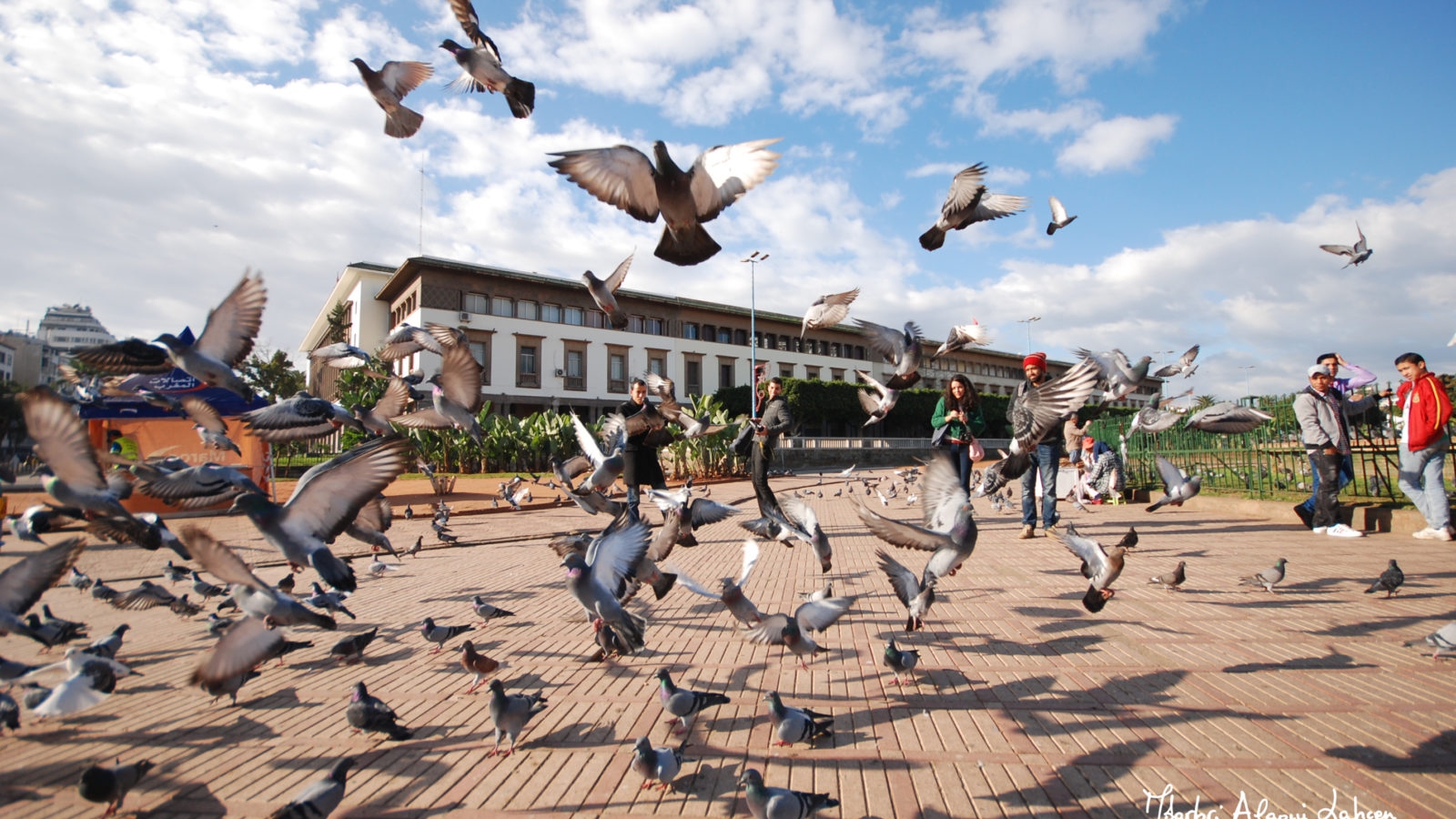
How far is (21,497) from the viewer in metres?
13.9

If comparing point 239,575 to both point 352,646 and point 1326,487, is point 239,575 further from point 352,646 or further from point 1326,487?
point 1326,487

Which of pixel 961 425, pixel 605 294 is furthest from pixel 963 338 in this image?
pixel 605 294

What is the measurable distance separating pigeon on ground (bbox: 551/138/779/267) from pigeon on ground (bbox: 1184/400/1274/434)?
613 centimetres

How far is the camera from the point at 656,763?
9.22ft

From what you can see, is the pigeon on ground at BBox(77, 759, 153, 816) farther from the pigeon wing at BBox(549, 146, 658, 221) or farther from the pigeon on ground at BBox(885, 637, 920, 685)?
the pigeon on ground at BBox(885, 637, 920, 685)

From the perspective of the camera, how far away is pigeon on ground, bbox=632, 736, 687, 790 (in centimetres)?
280

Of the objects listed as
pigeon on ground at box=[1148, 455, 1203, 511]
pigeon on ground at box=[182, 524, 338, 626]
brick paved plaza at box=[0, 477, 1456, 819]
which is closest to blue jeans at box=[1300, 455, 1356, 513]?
brick paved plaza at box=[0, 477, 1456, 819]

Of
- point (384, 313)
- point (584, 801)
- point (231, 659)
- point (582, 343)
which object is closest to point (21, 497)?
point (231, 659)

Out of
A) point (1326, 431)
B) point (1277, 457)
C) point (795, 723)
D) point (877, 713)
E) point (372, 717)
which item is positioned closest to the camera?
point (795, 723)

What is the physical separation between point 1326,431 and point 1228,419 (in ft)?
8.86

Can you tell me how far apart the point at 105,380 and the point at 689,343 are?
45212 mm

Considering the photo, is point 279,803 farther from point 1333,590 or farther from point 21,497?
point 21,497

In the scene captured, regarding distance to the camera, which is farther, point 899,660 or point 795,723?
point 899,660

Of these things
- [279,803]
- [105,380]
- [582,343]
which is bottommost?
[279,803]
